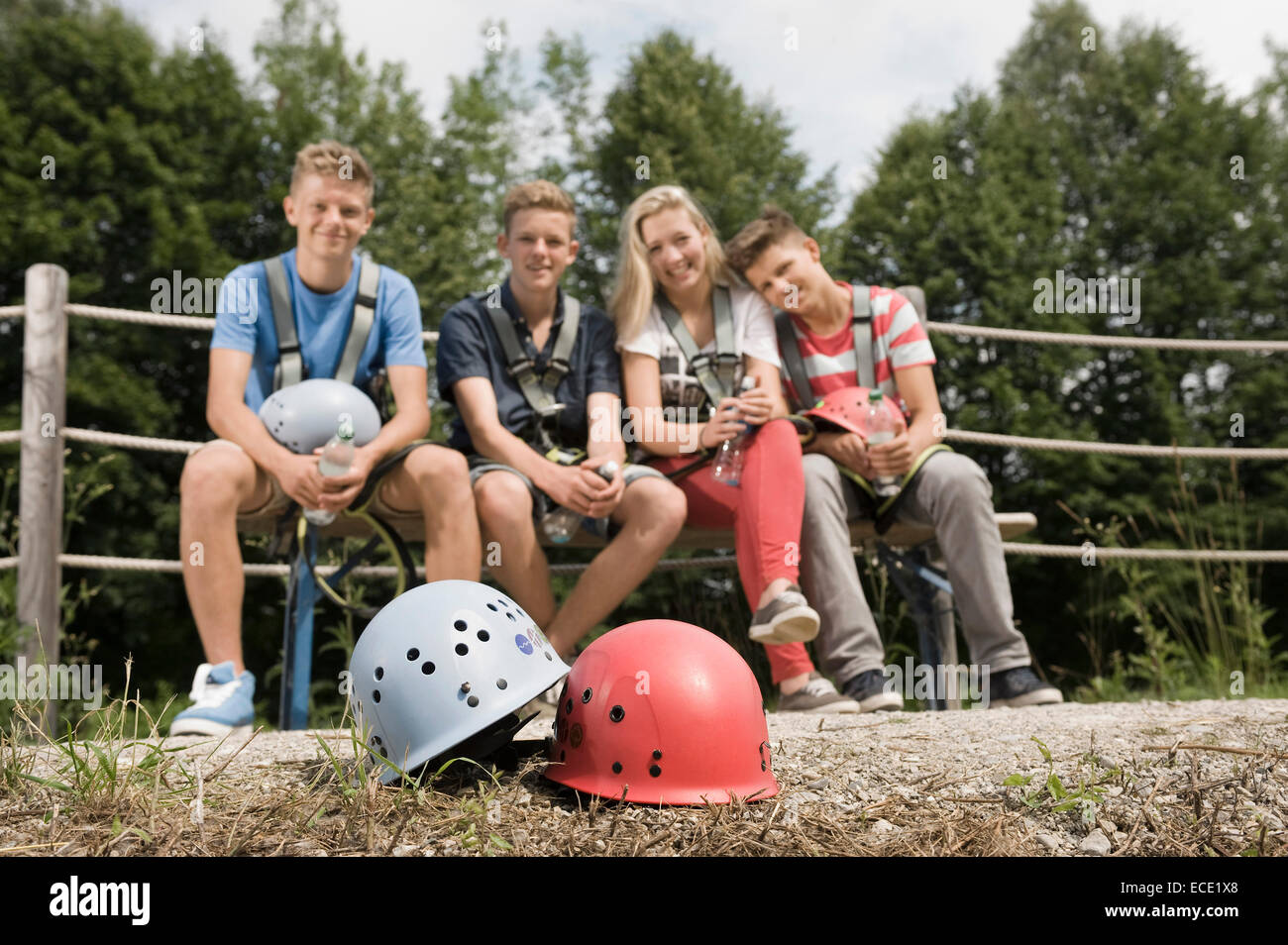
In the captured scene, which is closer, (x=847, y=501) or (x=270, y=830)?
(x=270, y=830)

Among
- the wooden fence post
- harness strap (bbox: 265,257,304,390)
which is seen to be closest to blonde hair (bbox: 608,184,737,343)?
harness strap (bbox: 265,257,304,390)

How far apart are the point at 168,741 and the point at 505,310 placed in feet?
5.68

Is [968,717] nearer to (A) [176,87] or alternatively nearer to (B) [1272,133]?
(A) [176,87]

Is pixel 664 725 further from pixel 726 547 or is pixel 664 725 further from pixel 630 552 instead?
pixel 726 547

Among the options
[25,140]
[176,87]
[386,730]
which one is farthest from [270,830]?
[176,87]

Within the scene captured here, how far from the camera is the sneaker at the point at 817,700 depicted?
292cm

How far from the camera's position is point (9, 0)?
50.2 ft

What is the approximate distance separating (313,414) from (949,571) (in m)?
1.99

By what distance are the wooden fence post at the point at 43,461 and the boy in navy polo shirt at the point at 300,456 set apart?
0.82m

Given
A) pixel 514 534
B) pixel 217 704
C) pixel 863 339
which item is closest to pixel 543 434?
pixel 514 534

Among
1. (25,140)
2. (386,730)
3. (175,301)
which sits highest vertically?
(25,140)

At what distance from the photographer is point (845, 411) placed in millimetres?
3504

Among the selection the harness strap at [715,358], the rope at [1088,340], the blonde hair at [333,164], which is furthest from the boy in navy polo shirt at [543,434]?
the rope at [1088,340]

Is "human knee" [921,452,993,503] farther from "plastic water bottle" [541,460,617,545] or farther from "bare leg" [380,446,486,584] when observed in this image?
"bare leg" [380,446,486,584]
